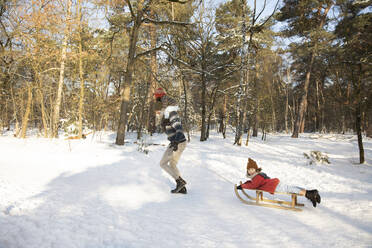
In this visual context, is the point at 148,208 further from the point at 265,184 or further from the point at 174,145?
the point at 265,184

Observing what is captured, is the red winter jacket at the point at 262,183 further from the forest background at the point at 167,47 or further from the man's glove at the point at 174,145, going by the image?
the forest background at the point at 167,47

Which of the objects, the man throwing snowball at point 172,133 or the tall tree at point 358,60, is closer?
the man throwing snowball at point 172,133

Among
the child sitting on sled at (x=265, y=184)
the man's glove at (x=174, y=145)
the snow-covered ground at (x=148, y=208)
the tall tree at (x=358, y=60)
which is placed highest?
the tall tree at (x=358, y=60)

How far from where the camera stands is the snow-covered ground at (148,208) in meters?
2.53

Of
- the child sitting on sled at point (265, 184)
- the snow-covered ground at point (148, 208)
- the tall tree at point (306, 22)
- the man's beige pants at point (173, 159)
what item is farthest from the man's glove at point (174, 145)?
the tall tree at point (306, 22)

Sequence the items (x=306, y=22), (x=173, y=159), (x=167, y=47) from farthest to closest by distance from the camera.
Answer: (x=306, y=22) < (x=167, y=47) < (x=173, y=159)

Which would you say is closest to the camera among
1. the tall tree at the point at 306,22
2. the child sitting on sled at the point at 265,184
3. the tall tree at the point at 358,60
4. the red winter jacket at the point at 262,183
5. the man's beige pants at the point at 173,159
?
the child sitting on sled at the point at 265,184

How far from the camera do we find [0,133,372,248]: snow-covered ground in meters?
2.53

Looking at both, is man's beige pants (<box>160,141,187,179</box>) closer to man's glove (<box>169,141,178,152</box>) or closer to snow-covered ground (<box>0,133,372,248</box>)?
man's glove (<box>169,141,178,152</box>)

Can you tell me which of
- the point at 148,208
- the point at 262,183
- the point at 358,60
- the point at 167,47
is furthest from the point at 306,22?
the point at 148,208

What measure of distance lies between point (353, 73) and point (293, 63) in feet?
69.4

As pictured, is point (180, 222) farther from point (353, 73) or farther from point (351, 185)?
point (353, 73)

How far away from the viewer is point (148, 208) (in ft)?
12.4

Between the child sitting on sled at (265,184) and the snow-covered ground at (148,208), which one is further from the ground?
the child sitting on sled at (265,184)
